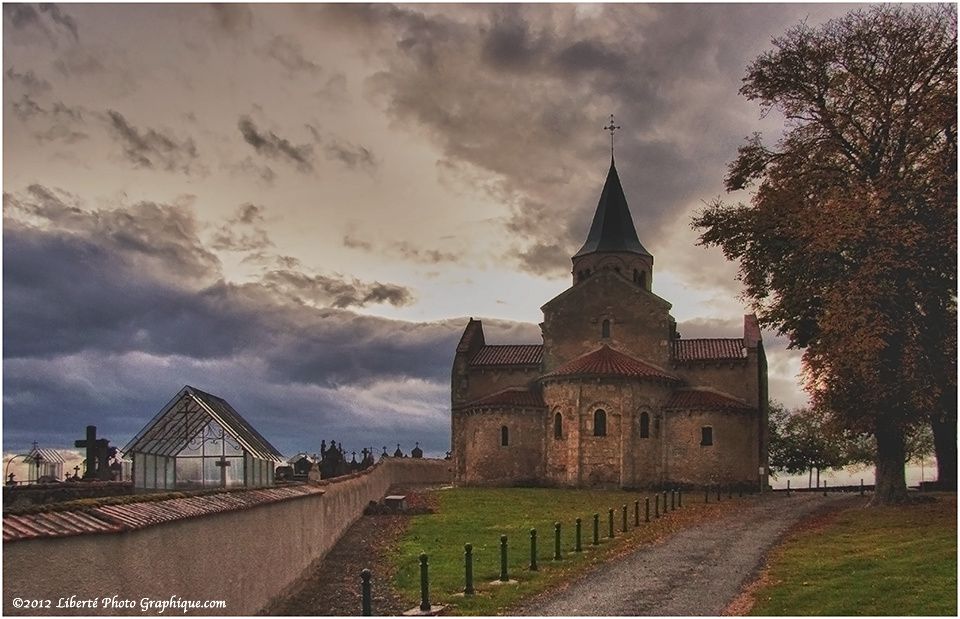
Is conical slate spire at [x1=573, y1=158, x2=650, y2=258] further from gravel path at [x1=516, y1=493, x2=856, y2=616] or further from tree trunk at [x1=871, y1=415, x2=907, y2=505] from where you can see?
gravel path at [x1=516, y1=493, x2=856, y2=616]

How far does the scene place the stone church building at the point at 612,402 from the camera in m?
45.5

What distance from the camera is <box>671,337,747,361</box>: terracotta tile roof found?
4922cm

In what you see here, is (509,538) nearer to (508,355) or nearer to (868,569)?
(868,569)

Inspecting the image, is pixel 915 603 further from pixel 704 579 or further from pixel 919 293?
pixel 919 293

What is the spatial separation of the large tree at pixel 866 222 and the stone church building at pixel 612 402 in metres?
15.4

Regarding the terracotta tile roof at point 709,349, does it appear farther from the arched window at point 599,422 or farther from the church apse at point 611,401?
the arched window at point 599,422

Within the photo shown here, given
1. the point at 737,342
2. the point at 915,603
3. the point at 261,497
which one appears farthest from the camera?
the point at 737,342

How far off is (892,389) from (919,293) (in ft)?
9.07

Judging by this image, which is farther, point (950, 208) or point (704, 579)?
point (950, 208)

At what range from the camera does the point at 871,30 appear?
2766cm

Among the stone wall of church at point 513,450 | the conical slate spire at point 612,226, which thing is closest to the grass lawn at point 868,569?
the stone wall of church at point 513,450

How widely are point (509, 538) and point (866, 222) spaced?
500 inches

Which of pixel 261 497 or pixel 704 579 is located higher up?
pixel 261 497

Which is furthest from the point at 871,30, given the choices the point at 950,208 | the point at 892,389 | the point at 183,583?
the point at 183,583
